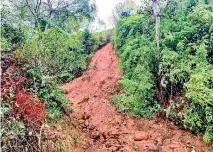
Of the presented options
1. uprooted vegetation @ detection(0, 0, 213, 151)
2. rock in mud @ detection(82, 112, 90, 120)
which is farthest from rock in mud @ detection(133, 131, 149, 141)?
rock in mud @ detection(82, 112, 90, 120)

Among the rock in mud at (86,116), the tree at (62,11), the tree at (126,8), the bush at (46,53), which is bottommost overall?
the rock in mud at (86,116)

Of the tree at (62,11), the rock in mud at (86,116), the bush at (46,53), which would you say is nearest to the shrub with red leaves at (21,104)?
the bush at (46,53)

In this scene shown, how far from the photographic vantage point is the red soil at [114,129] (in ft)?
31.4

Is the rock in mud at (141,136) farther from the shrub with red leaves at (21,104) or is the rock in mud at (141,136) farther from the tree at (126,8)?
the tree at (126,8)

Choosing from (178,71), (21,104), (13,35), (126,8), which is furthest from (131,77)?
(126,8)

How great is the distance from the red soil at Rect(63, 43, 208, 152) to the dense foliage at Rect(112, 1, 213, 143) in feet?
1.11

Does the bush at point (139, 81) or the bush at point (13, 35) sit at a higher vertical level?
the bush at point (13, 35)

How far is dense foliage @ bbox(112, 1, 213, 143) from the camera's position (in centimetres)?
971

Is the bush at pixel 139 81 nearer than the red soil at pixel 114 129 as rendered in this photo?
No

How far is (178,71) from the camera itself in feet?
34.6

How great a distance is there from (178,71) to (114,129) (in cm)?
277

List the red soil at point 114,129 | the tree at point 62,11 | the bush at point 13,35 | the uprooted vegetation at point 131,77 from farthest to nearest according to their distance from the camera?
1. the tree at point 62,11
2. the bush at point 13,35
3. the red soil at point 114,129
4. the uprooted vegetation at point 131,77

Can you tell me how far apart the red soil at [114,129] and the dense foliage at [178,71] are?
0.34m

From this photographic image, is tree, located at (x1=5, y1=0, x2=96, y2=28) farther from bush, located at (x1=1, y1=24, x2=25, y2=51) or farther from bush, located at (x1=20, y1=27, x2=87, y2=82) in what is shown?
bush, located at (x1=1, y1=24, x2=25, y2=51)
